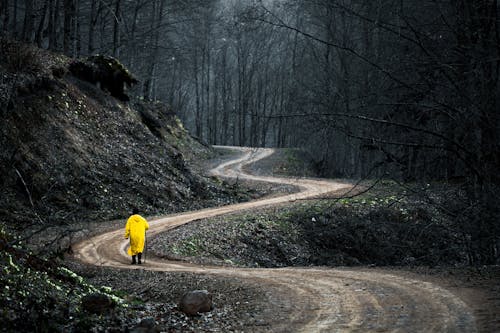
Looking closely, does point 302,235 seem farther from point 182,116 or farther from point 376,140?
point 182,116

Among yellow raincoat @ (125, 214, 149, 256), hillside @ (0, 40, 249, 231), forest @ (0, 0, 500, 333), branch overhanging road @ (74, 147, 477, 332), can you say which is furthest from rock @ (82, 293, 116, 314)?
hillside @ (0, 40, 249, 231)

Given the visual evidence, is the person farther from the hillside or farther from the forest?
the hillside

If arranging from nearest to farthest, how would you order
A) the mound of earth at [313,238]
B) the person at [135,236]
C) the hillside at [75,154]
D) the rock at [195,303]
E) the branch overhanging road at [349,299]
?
the branch overhanging road at [349,299], the rock at [195,303], the person at [135,236], the mound of earth at [313,238], the hillside at [75,154]

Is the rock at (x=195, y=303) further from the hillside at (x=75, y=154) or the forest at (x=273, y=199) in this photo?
the hillside at (x=75, y=154)

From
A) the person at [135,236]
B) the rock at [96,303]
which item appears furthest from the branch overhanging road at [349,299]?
the rock at [96,303]

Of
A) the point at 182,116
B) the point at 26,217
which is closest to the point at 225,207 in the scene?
the point at 26,217

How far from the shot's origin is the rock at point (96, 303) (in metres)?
7.86

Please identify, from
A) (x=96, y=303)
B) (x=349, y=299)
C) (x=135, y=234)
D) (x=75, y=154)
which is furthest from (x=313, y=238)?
(x=96, y=303)

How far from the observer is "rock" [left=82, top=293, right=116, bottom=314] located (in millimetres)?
7859

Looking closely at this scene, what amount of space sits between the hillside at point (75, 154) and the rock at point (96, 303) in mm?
9596

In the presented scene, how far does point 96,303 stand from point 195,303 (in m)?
1.91

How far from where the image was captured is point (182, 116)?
7512 cm

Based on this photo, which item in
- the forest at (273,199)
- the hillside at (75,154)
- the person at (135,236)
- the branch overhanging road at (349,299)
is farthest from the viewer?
the hillside at (75,154)

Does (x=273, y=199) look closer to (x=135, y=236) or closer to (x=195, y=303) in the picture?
(x=135, y=236)
